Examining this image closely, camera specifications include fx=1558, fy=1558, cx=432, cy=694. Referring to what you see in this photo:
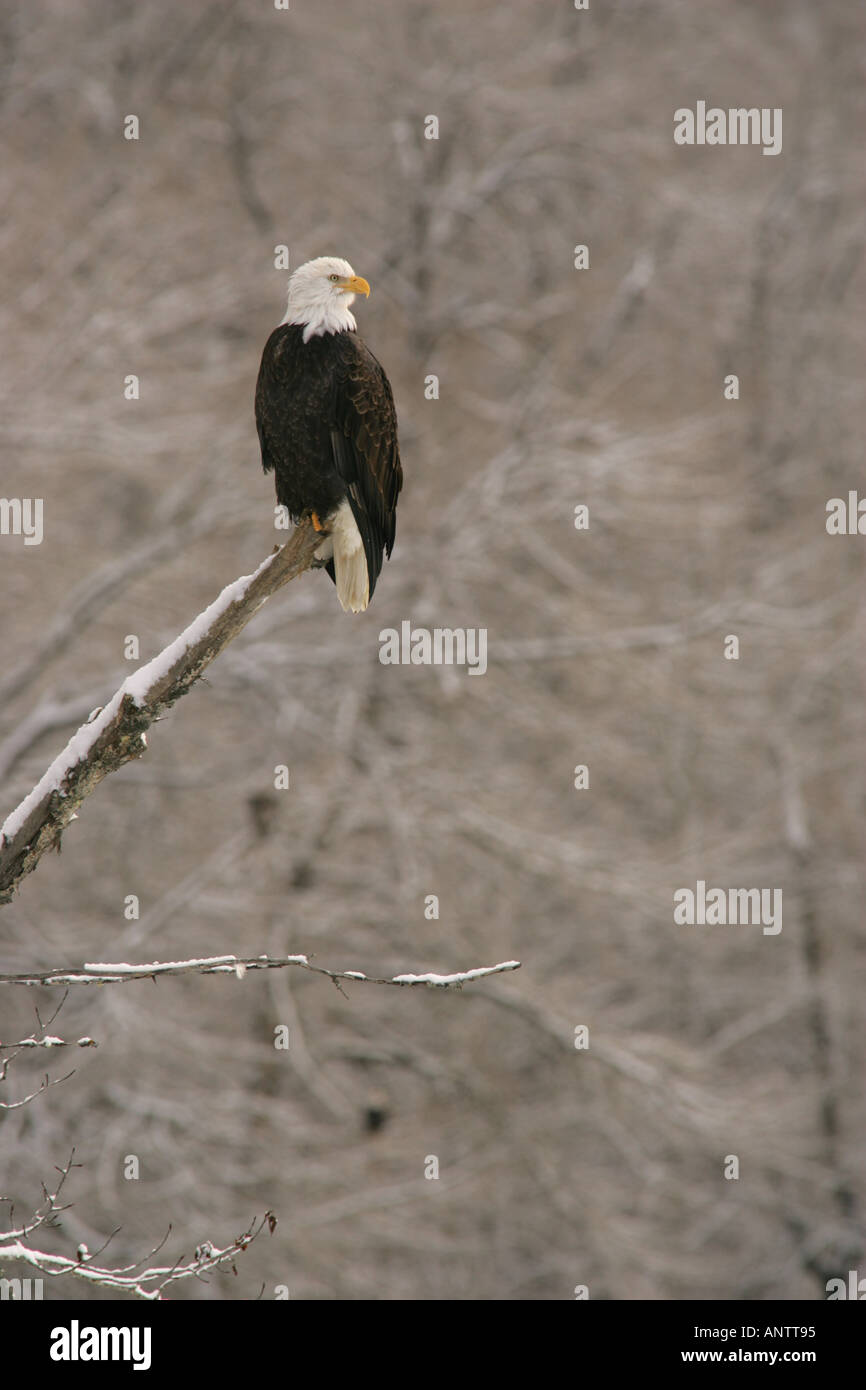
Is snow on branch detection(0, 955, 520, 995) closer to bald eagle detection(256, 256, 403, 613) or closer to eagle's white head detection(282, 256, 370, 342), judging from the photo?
bald eagle detection(256, 256, 403, 613)

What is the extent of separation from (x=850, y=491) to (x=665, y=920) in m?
6.46

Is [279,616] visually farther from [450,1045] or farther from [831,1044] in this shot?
[831,1044]

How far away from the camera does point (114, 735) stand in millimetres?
4230

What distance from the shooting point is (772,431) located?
18672mm

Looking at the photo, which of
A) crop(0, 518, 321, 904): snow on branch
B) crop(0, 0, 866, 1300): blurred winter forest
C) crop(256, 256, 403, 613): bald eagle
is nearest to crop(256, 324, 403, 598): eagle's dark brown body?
crop(256, 256, 403, 613): bald eagle

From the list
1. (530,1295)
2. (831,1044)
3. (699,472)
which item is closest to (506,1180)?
(530,1295)

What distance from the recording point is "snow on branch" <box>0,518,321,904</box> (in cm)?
412

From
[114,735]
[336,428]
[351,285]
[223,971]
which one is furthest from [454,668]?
[223,971]

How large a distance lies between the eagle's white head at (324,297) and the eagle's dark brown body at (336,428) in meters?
0.06

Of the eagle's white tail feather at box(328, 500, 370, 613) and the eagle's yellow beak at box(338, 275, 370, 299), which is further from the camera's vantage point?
the eagle's yellow beak at box(338, 275, 370, 299)

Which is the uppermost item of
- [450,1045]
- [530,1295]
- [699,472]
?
[699,472]

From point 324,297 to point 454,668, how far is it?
27.5 ft

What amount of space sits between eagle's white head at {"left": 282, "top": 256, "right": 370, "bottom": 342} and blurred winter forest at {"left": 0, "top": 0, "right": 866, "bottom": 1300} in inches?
204

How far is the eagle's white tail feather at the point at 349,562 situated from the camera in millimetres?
6023
